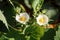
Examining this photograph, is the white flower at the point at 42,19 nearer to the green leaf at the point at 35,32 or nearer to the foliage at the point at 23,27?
the foliage at the point at 23,27

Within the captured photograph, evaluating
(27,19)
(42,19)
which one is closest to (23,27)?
(27,19)

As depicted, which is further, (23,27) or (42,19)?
(42,19)

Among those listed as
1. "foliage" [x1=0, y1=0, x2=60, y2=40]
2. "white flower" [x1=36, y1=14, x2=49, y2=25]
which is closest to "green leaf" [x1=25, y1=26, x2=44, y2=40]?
"foliage" [x1=0, y1=0, x2=60, y2=40]

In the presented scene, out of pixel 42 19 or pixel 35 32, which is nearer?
pixel 35 32

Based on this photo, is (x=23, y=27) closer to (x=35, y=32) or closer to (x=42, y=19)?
(x=35, y=32)

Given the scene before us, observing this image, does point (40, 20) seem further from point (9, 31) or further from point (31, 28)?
point (9, 31)

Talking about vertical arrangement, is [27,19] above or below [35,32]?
above

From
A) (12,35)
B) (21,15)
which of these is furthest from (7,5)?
(12,35)

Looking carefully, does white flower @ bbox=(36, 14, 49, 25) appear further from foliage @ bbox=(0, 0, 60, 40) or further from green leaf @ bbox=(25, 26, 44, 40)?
green leaf @ bbox=(25, 26, 44, 40)

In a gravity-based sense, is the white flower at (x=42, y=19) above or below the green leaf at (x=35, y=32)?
above

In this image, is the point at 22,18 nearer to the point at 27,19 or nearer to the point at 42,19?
the point at 27,19

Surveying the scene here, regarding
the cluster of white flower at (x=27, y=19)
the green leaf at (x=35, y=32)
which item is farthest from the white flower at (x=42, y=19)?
the green leaf at (x=35, y=32)
